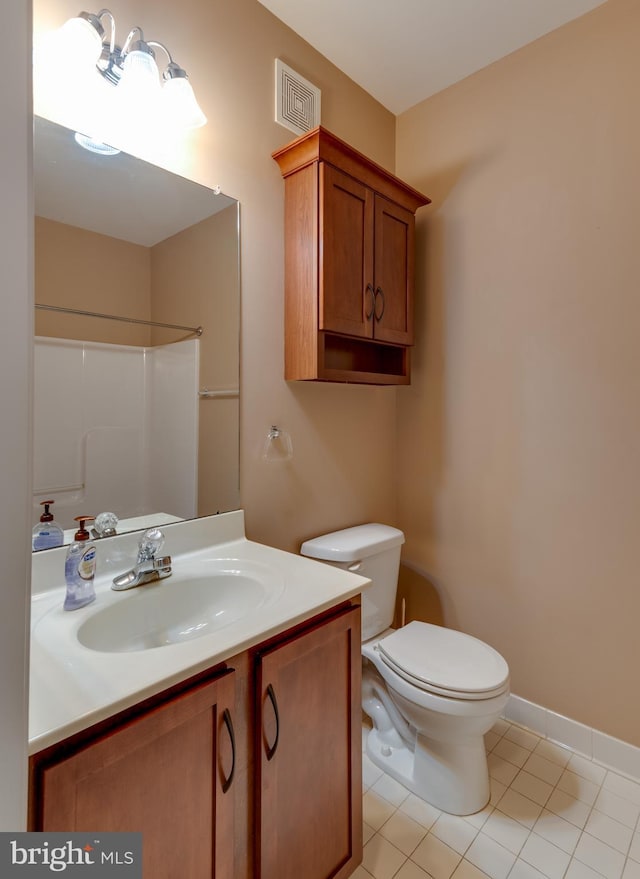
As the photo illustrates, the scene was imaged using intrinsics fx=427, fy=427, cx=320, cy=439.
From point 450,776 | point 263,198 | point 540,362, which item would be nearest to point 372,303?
point 263,198

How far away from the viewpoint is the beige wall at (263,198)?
1.32 meters

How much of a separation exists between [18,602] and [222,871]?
0.75m

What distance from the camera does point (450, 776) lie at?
1.36 m

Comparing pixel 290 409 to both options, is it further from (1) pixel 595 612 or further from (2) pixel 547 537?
(1) pixel 595 612

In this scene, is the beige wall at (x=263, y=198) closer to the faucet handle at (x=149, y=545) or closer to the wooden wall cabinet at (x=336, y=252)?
the wooden wall cabinet at (x=336, y=252)

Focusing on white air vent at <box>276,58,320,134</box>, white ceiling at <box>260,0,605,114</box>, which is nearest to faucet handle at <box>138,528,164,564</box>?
white air vent at <box>276,58,320,134</box>

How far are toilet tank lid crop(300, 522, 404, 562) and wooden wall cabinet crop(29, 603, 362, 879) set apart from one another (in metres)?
0.47

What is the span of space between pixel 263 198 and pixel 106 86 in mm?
542

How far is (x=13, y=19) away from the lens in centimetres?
40

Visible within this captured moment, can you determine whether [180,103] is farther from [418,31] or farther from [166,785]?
[166,785]

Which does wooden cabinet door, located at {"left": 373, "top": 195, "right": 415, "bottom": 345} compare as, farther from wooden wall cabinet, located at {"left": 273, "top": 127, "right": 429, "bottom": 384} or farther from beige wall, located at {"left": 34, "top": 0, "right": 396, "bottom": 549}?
beige wall, located at {"left": 34, "top": 0, "right": 396, "bottom": 549}

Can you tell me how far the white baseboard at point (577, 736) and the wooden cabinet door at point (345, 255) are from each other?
1638mm

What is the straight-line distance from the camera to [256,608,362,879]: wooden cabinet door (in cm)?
88

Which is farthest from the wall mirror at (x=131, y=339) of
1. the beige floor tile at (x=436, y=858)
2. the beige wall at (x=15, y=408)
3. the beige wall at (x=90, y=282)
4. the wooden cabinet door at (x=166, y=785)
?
the beige floor tile at (x=436, y=858)
